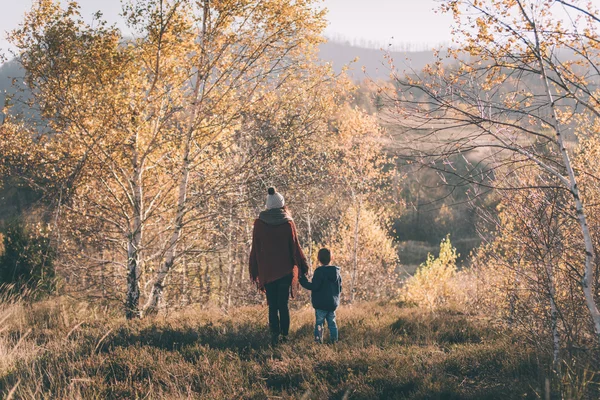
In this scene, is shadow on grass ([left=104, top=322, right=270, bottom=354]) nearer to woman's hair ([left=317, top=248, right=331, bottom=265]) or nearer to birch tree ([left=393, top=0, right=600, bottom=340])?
woman's hair ([left=317, top=248, right=331, bottom=265])

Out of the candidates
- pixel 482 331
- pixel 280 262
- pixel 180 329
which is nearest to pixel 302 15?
pixel 280 262

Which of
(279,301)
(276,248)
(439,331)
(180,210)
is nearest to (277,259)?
(276,248)

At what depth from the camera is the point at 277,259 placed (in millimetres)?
6152

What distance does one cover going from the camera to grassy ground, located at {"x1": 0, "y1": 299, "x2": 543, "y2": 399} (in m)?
4.29

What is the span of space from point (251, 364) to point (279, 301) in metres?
1.29

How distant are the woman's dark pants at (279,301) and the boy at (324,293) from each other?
0.27 meters

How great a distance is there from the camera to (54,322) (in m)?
7.87

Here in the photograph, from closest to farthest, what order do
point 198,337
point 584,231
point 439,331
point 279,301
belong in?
point 584,231 → point 279,301 → point 198,337 → point 439,331

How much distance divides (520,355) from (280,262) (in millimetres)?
3288

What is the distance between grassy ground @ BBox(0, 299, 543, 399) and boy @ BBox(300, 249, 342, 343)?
13.4 inches

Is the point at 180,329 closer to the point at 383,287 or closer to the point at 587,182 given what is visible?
the point at 587,182

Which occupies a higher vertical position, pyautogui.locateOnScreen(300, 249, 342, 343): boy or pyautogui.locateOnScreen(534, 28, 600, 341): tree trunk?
pyautogui.locateOnScreen(534, 28, 600, 341): tree trunk

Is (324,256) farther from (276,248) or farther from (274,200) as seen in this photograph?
(274,200)

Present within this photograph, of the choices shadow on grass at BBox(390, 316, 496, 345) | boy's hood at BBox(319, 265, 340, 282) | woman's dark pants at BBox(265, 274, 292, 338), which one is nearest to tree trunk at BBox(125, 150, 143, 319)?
woman's dark pants at BBox(265, 274, 292, 338)
